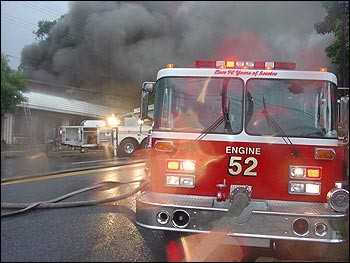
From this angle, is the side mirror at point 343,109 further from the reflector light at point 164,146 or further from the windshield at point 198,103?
the reflector light at point 164,146

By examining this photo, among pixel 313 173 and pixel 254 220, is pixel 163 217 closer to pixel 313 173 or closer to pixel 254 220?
pixel 254 220

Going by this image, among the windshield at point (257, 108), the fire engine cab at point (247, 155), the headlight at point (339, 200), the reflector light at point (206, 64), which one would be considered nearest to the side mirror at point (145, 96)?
the fire engine cab at point (247, 155)

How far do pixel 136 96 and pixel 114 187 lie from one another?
7.46ft

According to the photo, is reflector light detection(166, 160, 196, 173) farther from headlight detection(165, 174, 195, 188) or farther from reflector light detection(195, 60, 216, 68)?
reflector light detection(195, 60, 216, 68)

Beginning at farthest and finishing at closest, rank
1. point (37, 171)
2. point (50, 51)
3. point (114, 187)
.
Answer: point (114, 187) → point (50, 51) → point (37, 171)

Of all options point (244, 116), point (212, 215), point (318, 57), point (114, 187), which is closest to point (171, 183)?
point (212, 215)

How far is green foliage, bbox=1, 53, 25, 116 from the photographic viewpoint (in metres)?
1.93

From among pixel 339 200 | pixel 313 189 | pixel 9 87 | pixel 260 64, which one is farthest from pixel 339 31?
pixel 9 87

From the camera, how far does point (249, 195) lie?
3.21 m

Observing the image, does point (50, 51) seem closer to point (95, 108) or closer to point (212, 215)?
point (95, 108)

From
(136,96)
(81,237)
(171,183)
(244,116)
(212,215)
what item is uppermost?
(136,96)

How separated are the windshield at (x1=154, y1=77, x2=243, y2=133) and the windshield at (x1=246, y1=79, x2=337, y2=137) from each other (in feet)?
0.42

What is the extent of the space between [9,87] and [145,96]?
6.22ft

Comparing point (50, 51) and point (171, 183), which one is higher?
point (50, 51)
